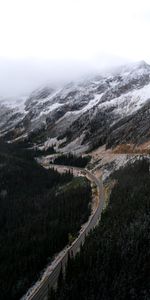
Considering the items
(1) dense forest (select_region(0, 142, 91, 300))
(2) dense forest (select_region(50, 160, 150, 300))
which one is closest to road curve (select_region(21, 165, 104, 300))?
(1) dense forest (select_region(0, 142, 91, 300))

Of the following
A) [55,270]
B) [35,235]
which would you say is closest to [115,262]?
[55,270]

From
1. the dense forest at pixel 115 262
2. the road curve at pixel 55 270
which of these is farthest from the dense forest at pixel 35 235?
the dense forest at pixel 115 262

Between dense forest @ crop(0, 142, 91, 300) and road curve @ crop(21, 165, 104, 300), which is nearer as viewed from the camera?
road curve @ crop(21, 165, 104, 300)

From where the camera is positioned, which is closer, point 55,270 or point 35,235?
point 55,270

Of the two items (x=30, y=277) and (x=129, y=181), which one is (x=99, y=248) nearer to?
(x=30, y=277)

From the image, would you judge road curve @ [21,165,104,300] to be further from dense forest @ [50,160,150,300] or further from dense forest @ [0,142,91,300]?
dense forest @ [50,160,150,300]

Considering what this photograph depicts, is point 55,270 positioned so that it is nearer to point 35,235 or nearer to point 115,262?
point 115,262

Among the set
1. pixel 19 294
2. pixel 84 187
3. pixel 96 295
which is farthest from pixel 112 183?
pixel 96 295

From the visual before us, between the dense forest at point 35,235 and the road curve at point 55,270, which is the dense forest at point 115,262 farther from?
the dense forest at point 35,235
